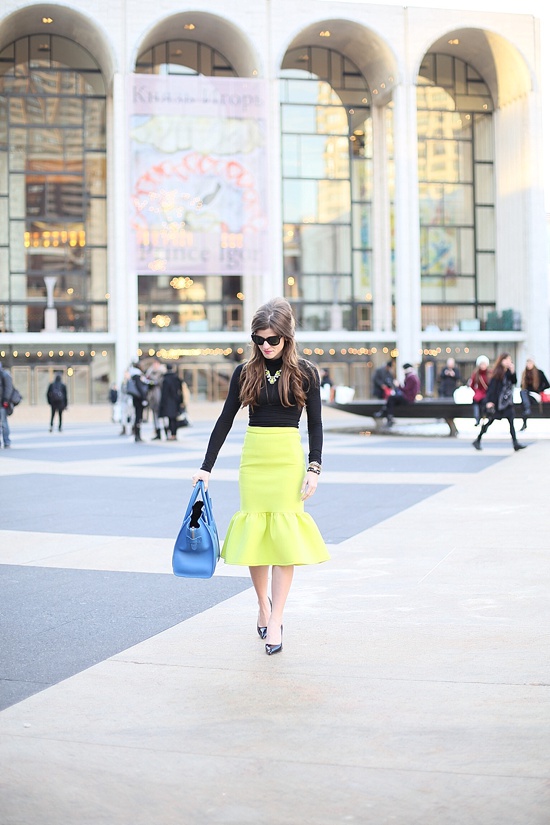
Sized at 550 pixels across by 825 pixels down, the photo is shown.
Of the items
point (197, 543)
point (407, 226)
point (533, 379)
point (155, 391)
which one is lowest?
point (197, 543)

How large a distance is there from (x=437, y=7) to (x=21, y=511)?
4622 cm

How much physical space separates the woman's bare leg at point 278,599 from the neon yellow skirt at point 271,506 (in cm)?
13

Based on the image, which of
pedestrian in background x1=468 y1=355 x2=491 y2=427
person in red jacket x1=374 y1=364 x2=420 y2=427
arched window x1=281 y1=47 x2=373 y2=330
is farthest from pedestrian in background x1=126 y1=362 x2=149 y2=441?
arched window x1=281 y1=47 x2=373 y2=330

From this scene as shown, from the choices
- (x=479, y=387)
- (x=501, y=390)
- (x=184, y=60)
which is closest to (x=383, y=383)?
(x=479, y=387)

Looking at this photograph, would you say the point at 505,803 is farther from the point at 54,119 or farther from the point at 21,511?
the point at 54,119

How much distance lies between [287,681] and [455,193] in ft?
176

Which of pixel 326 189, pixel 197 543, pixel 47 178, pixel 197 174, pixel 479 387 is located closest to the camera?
pixel 197 543

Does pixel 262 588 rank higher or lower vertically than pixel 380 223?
lower

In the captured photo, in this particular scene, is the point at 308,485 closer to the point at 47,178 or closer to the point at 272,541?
the point at 272,541

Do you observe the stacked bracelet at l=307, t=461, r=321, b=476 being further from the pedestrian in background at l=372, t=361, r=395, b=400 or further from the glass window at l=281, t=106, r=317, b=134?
the glass window at l=281, t=106, r=317, b=134

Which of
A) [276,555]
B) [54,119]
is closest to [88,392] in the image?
[54,119]

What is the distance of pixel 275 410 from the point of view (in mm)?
5168

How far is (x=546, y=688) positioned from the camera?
4.41m

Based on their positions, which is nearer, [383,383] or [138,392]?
[138,392]
